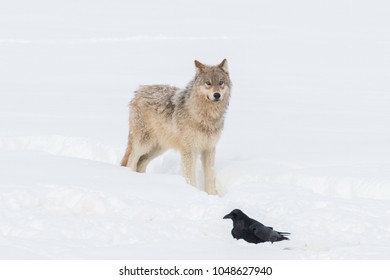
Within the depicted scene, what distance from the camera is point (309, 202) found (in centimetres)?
808

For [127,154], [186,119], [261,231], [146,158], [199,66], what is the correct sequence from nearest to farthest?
[261,231] → [199,66] → [186,119] → [127,154] → [146,158]

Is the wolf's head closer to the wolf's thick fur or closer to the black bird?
the wolf's thick fur

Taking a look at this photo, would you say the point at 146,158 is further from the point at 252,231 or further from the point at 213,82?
the point at 252,231

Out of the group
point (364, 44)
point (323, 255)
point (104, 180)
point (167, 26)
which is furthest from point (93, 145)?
point (167, 26)

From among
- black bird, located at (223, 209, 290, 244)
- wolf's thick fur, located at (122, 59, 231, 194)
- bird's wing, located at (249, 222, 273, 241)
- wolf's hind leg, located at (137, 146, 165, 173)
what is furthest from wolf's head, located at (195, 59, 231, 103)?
bird's wing, located at (249, 222, 273, 241)

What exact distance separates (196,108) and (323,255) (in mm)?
4189

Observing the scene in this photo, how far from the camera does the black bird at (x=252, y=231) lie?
7047mm

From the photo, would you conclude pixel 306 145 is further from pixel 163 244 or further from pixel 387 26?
pixel 387 26

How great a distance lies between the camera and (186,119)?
33.7ft

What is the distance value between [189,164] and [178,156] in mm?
1304

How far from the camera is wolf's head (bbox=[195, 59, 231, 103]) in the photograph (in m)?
9.88

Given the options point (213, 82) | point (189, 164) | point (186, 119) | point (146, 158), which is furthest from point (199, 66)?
point (146, 158)

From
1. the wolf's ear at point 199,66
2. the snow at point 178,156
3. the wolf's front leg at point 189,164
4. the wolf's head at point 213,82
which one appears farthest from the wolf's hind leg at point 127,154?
the wolf's ear at point 199,66

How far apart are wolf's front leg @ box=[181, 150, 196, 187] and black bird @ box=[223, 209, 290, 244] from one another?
2.82 m
